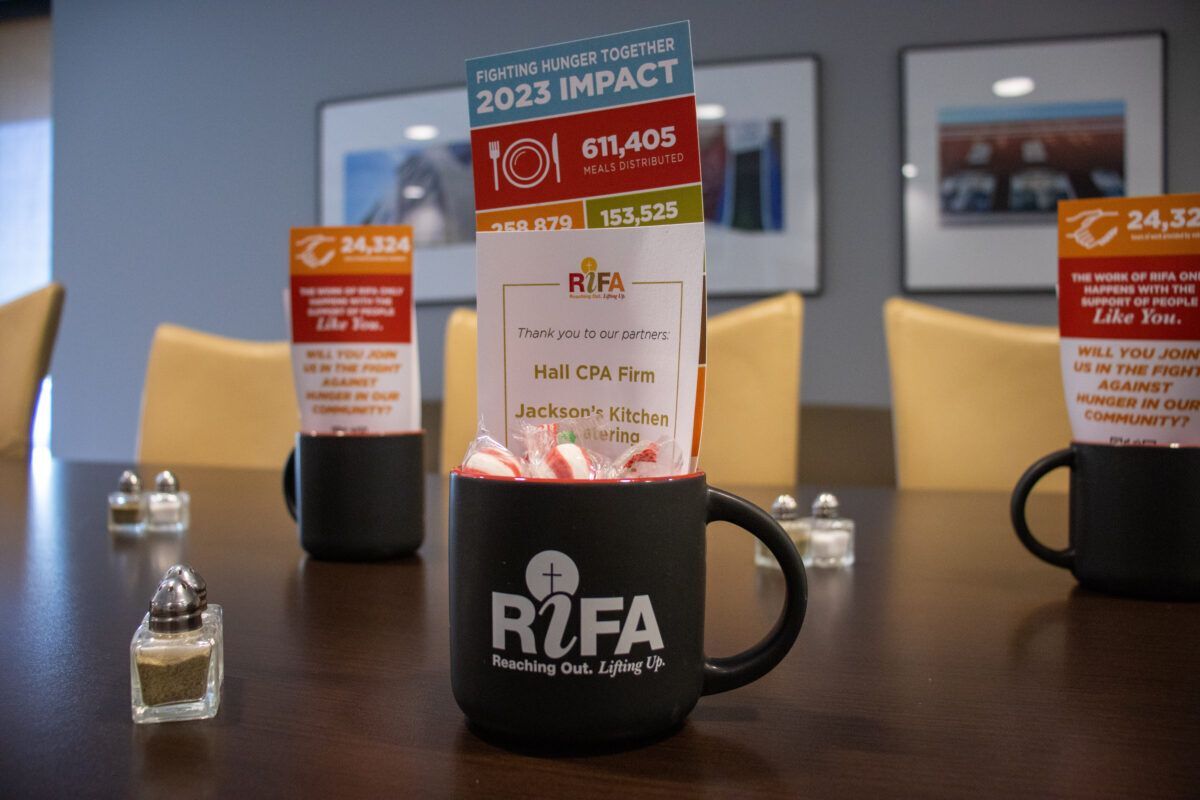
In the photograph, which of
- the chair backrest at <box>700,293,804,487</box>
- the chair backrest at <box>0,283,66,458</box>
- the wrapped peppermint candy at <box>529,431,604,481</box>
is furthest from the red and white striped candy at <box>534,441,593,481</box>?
the chair backrest at <box>0,283,66,458</box>

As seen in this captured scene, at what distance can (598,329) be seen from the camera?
38cm

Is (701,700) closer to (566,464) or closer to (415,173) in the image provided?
(566,464)

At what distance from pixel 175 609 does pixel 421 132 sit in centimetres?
326

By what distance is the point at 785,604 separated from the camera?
37 cm

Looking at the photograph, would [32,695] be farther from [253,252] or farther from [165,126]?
[165,126]

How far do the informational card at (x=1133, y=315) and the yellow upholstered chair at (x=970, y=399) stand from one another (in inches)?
41.1

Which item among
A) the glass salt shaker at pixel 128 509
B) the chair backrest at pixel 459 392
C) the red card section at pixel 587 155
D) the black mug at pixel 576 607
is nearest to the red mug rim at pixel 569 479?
the black mug at pixel 576 607

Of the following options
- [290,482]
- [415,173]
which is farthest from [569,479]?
[415,173]

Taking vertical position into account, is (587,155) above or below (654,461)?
above

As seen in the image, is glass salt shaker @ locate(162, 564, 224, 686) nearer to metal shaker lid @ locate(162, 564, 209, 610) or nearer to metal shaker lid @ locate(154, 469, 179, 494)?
metal shaker lid @ locate(162, 564, 209, 610)

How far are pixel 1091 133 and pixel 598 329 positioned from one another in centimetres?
302

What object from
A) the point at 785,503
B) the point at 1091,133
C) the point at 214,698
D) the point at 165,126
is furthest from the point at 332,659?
the point at 165,126

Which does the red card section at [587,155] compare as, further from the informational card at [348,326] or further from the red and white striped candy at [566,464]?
the informational card at [348,326]

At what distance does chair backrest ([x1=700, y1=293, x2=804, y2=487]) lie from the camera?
1.69 metres
